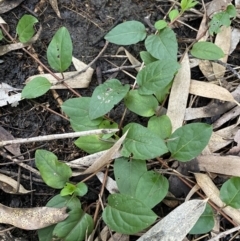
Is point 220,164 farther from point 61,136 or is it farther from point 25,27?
point 25,27

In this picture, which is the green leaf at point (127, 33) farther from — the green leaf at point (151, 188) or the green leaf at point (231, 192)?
the green leaf at point (231, 192)

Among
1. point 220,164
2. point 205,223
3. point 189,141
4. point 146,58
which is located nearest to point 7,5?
point 146,58

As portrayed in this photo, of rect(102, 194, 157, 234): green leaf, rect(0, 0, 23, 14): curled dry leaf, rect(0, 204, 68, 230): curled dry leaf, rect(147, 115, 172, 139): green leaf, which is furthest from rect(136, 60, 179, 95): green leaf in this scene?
rect(0, 0, 23, 14): curled dry leaf

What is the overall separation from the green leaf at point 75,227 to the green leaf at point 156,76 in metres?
0.52

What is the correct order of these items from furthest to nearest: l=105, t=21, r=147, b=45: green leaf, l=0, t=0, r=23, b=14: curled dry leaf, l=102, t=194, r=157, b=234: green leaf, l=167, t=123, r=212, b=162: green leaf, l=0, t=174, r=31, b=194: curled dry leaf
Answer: l=0, t=0, r=23, b=14: curled dry leaf → l=105, t=21, r=147, b=45: green leaf → l=0, t=174, r=31, b=194: curled dry leaf → l=167, t=123, r=212, b=162: green leaf → l=102, t=194, r=157, b=234: green leaf

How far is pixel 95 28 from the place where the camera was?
1.94 m

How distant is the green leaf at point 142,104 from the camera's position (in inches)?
68.4

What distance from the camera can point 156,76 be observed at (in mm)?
1713

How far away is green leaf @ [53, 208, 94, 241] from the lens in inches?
62.2

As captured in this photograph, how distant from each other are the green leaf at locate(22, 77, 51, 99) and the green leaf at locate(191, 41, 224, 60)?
62 cm

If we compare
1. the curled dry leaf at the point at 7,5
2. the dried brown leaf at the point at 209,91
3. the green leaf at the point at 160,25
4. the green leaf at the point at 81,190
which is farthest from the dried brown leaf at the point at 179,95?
the curled dry leaf at the point at 7,5

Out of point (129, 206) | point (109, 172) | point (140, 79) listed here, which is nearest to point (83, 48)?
point (140, 79)

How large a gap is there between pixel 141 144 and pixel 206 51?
0.50m

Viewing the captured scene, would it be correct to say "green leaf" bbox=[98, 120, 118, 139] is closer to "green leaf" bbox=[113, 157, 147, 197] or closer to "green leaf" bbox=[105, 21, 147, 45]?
"green leaf" bbox=[113, 157, 147, 197]
